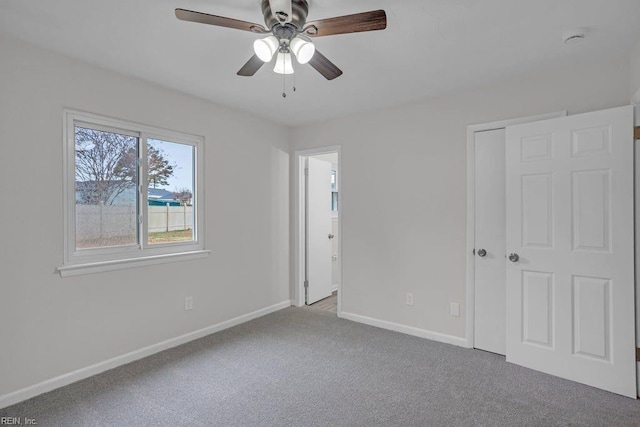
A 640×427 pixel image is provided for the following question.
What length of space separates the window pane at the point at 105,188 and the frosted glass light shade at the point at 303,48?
1.86 metres

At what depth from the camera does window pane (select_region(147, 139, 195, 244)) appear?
303 cm

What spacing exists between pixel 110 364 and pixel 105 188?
141cm

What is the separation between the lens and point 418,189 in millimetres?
3367

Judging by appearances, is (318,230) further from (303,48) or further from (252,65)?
(303,48)

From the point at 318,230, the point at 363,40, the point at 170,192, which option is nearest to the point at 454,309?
the point at 318,230

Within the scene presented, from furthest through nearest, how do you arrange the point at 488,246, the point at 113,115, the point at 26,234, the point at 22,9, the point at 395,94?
the point at 395,94 < the point at 488,246 < the point at 113,115 < the point at 26,234 < the point at 22,9

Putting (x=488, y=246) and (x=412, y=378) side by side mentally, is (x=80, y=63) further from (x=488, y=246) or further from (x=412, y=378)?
(x=488, y=246)

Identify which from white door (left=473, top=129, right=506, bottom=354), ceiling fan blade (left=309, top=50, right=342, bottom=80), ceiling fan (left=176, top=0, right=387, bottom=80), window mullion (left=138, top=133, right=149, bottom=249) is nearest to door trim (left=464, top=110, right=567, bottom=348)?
white door (left=473, top=129, right=506, bottom=354)

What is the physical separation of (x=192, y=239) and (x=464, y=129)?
2845 millimetres

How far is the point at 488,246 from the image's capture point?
2982 mm

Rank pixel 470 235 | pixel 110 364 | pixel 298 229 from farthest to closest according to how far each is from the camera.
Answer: pixel 298 229
pixel 470 235
pixel 110 364

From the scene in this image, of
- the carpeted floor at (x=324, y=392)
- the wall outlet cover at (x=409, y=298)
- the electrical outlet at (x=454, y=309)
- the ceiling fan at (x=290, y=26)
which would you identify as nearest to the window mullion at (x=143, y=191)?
the carpeted floor at (x=324, y=392)

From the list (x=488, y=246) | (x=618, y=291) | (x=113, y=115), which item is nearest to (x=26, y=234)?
(x=113, y=115)

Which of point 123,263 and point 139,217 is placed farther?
point 139,217
